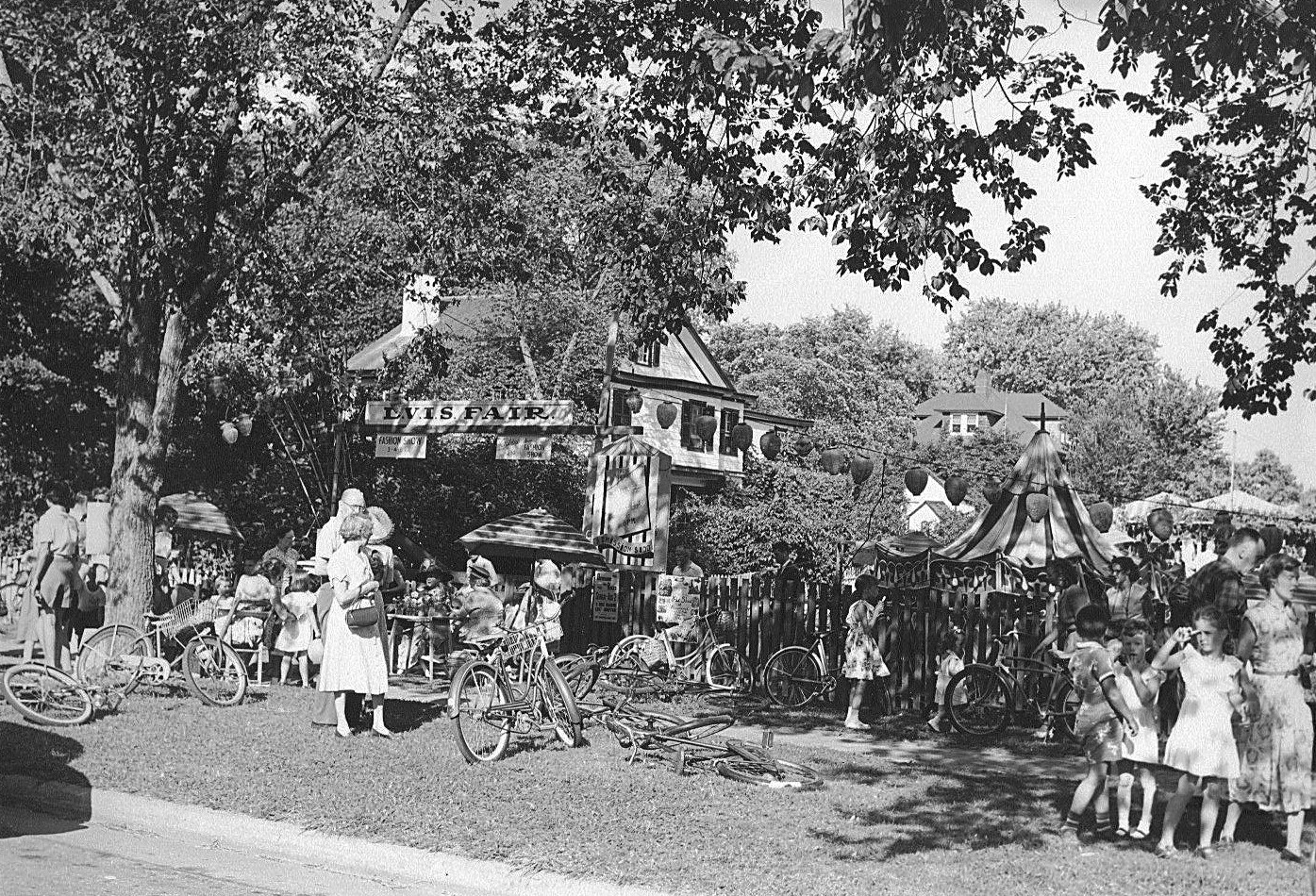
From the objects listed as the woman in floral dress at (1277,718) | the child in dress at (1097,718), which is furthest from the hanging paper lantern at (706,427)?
the woman in floral dress at (1277,718)

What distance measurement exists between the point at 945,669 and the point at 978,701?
1.82 feet

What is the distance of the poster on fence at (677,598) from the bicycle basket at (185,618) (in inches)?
259

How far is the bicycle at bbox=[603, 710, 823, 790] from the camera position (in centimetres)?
1037

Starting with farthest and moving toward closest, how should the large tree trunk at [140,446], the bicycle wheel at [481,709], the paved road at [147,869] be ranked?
the large tree trunk at [140,446] → the bicycle wheel at [481,709] → the paved road at [147,869]

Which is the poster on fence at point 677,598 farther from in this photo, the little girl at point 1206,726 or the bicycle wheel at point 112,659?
the little girl at point 1206,726

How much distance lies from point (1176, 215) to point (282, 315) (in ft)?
39.7

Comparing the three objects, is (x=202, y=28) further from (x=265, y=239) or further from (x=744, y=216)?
(x=744, y=216)

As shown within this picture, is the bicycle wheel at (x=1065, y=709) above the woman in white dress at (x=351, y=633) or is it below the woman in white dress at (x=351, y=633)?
below

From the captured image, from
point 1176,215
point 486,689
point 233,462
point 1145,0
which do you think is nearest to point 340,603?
point 486,689

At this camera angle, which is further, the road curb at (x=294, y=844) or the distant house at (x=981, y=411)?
the distant house at (x=981, y=411)

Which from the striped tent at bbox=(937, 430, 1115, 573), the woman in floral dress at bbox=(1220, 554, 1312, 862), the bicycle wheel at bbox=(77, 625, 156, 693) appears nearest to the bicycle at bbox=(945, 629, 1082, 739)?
the striped tent at bbox=(937, 430, 1115, 573)

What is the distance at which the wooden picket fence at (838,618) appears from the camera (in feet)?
52.7

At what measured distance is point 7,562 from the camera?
2522 cm

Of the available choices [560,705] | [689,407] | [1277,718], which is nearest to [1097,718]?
[1277,718]
